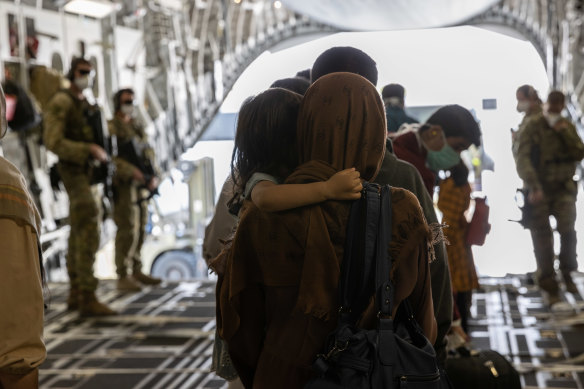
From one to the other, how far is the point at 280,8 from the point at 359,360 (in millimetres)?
9675

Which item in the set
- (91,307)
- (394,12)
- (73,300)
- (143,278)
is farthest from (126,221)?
(394,12)

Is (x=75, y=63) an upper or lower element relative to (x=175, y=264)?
upper

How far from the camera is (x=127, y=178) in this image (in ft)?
17.8

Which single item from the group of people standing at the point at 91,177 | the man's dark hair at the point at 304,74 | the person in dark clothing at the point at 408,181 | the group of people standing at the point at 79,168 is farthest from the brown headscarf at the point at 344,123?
the group of people standing at the point at 79,168

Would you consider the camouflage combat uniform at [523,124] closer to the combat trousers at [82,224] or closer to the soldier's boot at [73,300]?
the combat trousers at [82,224]

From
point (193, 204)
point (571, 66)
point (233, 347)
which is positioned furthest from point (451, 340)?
point (193, 204)

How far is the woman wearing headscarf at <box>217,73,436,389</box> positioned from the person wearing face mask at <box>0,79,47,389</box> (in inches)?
16.0

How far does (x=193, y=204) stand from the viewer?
7.70 m

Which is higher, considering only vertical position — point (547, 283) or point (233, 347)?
point (233, 347)

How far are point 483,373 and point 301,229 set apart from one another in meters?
1.26

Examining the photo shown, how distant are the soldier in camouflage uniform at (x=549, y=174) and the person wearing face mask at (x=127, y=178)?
8.56ft

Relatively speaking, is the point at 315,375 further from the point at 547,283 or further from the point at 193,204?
the point at 193,204

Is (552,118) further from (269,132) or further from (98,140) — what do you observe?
(269,132)

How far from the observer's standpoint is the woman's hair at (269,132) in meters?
1.58
